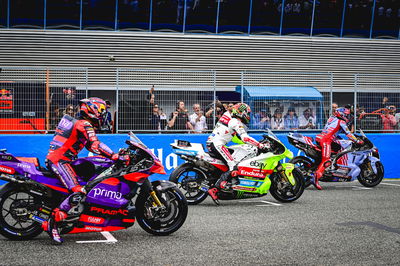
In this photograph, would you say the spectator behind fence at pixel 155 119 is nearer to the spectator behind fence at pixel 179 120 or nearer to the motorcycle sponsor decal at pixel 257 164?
the spectator behind fence at pixel 179 120

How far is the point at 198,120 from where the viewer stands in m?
15.3

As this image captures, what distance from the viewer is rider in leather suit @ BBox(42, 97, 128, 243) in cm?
720

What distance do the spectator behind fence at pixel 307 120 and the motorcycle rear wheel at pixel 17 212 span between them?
9984mm

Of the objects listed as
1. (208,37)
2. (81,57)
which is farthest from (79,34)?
(208,37)

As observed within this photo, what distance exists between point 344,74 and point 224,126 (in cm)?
1652

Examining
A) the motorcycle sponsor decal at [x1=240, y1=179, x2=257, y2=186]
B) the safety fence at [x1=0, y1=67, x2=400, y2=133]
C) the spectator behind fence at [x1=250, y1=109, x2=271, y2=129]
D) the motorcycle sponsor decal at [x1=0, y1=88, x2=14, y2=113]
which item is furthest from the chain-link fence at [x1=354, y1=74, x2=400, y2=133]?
the motorcycle sponsor decal at [x1=0, y1=88, x2=14, y2=113]

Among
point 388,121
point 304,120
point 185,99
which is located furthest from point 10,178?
point 388,121

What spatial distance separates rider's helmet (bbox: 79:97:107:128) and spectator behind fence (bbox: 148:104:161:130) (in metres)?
6.90

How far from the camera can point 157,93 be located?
14.9 metres

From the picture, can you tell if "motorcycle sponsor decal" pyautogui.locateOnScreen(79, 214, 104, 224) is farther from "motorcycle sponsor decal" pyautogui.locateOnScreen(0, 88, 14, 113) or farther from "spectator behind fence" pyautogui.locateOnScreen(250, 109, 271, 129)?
"spectator behind fence" pyautogui.locateOnScreen(250, 109, 271, 129)

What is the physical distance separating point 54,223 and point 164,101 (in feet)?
26.0

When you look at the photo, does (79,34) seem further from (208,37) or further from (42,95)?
(42,95)

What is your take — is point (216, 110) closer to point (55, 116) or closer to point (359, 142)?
point (359, 142)

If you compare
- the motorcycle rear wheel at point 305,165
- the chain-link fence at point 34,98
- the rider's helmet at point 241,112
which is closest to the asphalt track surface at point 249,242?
the rider's helmet at point 241,112
